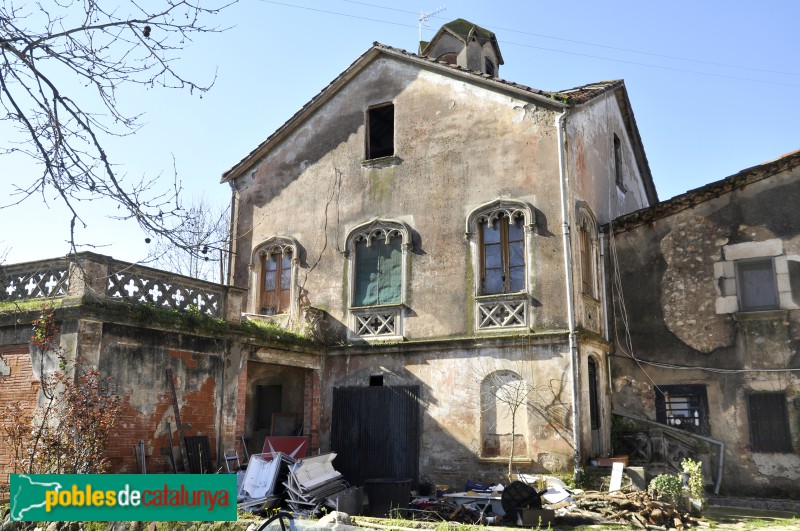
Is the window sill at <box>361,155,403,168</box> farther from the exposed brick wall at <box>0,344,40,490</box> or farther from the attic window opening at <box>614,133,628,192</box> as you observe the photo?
the exposed brick wall at <box>0,344,40,490</box>

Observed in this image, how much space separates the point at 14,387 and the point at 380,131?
37.1ft

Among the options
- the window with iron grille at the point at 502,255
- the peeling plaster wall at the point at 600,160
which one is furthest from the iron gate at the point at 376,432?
the peeling plaster wall at the point at 600,160

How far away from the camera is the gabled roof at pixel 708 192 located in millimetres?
15836

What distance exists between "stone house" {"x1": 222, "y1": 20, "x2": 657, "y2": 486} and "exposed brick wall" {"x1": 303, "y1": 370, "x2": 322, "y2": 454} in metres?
0.08

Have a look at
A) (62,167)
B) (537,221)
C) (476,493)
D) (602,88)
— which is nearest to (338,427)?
(476,493)

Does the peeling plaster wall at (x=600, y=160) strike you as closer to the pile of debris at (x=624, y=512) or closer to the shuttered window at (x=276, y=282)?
the pile of debris at (x=624, y=512)

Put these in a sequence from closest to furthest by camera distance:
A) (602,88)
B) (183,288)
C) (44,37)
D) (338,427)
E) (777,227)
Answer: (44,37) < (183,288) < (777,227) < (338,427) < (602,88)

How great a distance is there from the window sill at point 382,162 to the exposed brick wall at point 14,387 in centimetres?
921

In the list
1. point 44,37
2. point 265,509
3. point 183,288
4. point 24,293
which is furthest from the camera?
point 183,288

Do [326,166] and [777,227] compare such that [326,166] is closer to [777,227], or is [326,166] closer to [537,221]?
[537,221]

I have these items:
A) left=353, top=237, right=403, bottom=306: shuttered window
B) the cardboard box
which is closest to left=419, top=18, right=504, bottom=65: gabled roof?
left=353, top=237, right=403, bottom=306: shuttered window

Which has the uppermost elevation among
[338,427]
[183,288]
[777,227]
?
[777,227]

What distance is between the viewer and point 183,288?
14.2m

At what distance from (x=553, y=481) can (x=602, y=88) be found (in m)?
10.3
